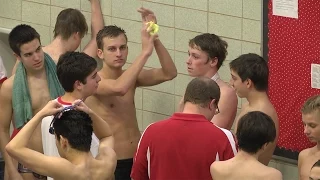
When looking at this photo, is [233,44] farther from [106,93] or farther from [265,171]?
[265,171]

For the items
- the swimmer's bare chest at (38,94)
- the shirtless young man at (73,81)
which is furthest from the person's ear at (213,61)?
the swimmer's bare chest at (38,94)

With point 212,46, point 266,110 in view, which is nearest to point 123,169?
point 212,46

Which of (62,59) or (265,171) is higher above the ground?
(62,59)

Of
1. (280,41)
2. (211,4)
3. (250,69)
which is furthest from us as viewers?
(211,4)

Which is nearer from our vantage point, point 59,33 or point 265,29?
point 265,29

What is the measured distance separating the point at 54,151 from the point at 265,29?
7.95ft

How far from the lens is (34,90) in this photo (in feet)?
29.0

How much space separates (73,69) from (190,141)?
116 cm

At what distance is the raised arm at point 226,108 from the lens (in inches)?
325

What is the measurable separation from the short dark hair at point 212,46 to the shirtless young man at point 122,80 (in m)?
0.52

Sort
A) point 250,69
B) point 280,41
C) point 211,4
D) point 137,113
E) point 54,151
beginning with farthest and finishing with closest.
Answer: point 137,113 → point 211,4 → point 280,41 → point 250,69 → point 54,151

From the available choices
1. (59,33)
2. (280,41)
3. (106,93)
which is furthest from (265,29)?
(59,33)

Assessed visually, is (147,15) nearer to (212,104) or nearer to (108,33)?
(108,33)

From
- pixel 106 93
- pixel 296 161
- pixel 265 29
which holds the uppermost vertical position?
pixel 265 29
